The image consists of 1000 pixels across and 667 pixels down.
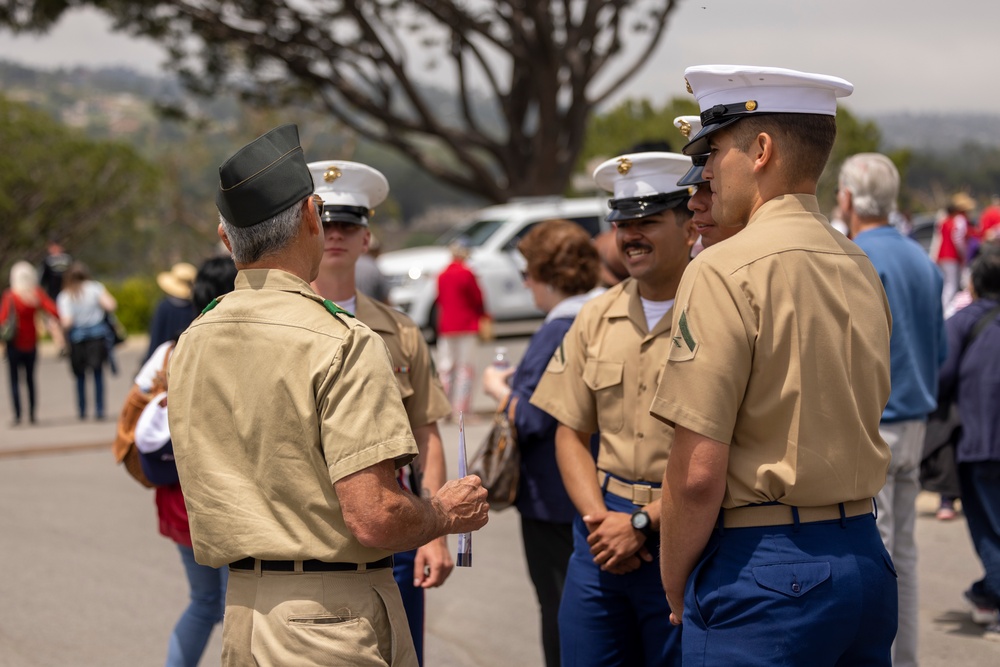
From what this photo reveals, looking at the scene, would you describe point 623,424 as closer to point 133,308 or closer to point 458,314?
point 458,314

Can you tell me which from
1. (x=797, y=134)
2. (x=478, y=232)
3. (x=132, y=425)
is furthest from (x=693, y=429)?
(x=478, y=232)

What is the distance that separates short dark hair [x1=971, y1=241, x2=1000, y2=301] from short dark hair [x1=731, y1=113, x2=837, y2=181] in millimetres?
3358

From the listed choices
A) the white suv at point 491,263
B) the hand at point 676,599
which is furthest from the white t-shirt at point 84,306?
the hand at point 676,599

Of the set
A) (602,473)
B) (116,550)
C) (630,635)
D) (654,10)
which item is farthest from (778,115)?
(654,10)

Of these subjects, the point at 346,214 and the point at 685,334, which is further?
the point at 346,214

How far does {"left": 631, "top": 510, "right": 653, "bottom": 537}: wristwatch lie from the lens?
3402 millimetres

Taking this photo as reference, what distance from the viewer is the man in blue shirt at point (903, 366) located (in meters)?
4.55

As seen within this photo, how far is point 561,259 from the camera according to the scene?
15.5ft

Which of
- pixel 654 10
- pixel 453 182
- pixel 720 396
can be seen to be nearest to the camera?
pixel 720 396

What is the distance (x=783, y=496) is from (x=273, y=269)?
4.22ft

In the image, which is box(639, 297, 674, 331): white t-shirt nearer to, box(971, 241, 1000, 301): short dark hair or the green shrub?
box(971, 241, 1000, 301): short dark hair

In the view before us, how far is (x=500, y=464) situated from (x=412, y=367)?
57 cm

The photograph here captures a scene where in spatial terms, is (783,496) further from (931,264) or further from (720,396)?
(931,264)

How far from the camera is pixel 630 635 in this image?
356cm
